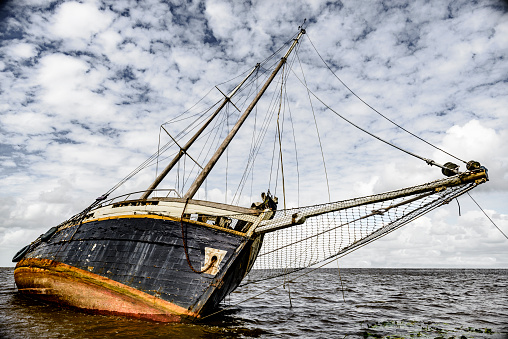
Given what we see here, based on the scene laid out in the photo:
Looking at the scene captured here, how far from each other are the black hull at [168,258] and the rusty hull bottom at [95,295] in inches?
7.2

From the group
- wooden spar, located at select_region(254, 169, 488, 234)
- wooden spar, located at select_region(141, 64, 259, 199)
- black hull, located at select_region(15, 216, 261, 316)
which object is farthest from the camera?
wooden spar, located at select_region(141, 64, 259, 199)

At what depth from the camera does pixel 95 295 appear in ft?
32.3

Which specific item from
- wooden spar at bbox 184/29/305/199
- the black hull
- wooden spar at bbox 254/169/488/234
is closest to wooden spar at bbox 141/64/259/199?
wooden spar at bbox 184/29/305/199

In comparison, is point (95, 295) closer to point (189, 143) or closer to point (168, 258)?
point (168, 258)

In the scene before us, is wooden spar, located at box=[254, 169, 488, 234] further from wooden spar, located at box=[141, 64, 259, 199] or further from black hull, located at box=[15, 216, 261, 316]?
wooden spar, located at box=[141, 64, 259, 199]

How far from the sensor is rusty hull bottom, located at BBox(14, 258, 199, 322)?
28.0 feet

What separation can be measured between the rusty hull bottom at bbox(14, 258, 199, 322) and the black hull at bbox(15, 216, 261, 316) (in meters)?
0.18

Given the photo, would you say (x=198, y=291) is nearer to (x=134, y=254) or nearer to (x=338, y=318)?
(x=134, y=254)

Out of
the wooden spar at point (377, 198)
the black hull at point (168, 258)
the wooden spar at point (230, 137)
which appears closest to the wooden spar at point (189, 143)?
the wooden spar at point (230, 137)

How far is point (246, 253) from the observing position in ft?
31.4

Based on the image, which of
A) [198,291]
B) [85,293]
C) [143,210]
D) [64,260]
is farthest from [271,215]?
[64,260]

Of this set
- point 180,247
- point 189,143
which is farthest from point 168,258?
point 189,143

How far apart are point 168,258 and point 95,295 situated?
344 cm

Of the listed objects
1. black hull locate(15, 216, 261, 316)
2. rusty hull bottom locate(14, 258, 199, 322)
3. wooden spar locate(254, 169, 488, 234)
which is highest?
wooden spar locate(254, 169, 488, 234)
